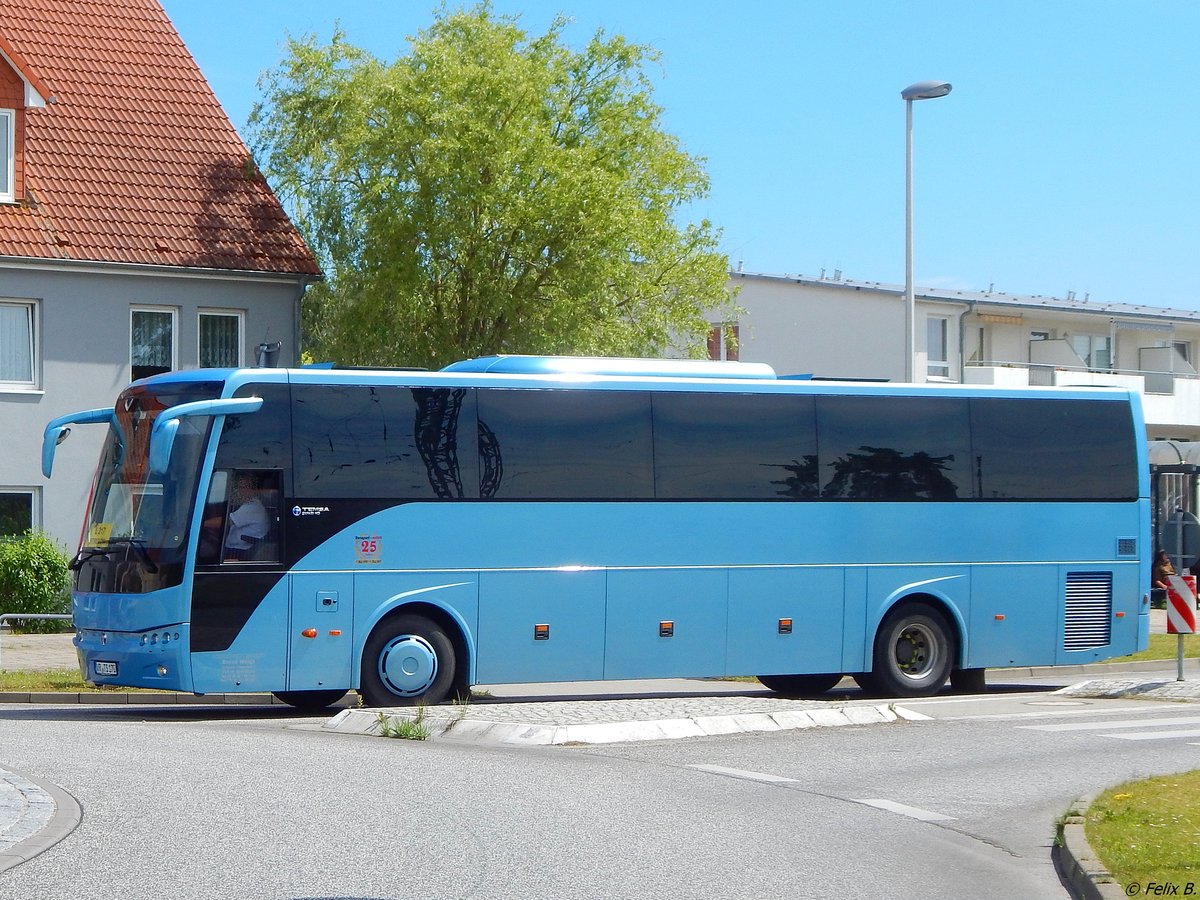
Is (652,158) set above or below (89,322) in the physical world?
above

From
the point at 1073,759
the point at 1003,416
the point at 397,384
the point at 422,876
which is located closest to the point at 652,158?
the point at 1003,416

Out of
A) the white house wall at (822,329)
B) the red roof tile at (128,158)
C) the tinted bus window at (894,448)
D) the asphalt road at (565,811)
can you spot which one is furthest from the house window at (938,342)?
the asphalt road at (565,811)

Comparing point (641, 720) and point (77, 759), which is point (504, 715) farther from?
point (77, 759)

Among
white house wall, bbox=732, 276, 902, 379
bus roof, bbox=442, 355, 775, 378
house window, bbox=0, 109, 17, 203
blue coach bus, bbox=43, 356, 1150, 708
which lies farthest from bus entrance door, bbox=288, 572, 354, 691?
white house wall, bbox=732, 276, 902, 379

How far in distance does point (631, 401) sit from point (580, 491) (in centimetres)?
112

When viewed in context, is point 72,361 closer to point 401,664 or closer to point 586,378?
point 586,378

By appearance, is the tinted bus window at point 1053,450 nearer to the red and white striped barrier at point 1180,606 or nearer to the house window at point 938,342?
the red and white striped barrier at point 1180,606

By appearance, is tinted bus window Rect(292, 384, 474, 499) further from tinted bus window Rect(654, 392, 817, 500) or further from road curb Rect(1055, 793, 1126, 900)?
road curb Rect(1055, 793, 1126, 900)

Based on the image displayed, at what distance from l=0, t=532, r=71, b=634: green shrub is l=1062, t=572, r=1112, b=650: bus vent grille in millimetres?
16392

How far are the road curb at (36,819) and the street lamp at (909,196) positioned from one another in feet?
59.3

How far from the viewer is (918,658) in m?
19.3

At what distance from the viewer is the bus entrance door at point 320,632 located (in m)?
16.2

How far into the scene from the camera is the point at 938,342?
53156 mm

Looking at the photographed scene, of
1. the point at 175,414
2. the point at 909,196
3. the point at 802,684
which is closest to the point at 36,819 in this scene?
the point at 175,414
